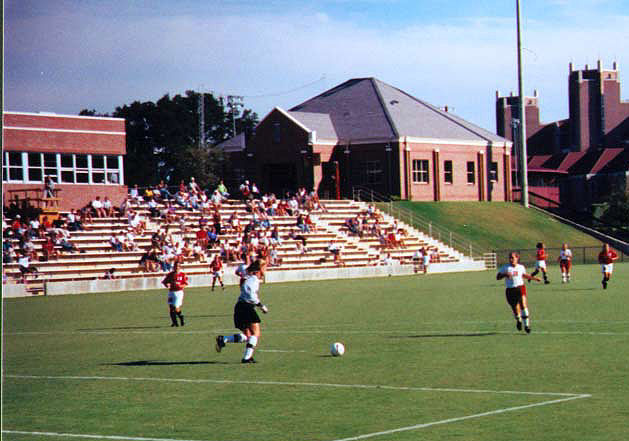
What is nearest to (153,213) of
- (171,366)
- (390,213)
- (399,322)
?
(390,213)

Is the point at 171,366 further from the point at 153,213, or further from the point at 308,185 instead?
the point at 308,185

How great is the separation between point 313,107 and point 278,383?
7360cm

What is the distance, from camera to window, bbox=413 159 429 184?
3214 inches

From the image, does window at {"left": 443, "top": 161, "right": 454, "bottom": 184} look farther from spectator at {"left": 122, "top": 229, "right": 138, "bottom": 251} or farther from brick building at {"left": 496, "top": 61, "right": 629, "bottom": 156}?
brick building at {"left": 496, "top": 61, "right": 629, "bottom": 156}

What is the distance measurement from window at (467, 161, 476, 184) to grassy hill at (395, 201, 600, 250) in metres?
2.28

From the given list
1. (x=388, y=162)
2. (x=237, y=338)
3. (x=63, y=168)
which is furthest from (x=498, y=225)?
(x=237, y=338)

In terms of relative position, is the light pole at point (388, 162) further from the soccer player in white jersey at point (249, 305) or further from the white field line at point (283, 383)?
the white field line at point (283, 383)

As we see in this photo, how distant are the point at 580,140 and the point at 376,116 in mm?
50918

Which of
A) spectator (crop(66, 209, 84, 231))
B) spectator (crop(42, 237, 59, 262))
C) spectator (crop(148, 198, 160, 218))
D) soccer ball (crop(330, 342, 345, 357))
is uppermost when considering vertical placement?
spectator (crop(148, 198, 160, 218))

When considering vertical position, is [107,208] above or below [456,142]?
below

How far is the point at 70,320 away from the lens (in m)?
31.9

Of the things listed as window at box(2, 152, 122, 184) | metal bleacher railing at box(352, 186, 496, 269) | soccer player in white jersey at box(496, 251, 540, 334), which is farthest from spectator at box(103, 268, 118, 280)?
soccer player in white jersey at box(496, 251, 540, 334)

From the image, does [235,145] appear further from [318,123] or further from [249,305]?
[249,305]

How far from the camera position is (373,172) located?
81188mm
